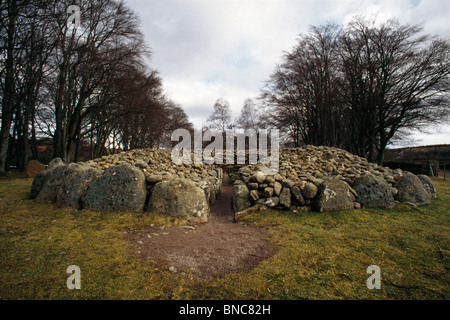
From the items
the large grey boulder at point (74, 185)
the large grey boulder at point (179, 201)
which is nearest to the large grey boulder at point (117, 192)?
the large grey boulder at point (74, 185)

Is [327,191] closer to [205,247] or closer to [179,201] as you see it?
[205,247]

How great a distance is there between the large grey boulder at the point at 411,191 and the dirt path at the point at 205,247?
16.8 feet

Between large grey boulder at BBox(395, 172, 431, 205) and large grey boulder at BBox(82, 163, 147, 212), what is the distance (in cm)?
773

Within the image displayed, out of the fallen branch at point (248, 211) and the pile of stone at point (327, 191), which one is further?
the pile of stone at point (327, 191)

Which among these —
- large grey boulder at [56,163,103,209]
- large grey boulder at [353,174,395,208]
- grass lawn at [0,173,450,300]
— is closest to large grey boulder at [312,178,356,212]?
large grey boulder at [353,174,395,208]

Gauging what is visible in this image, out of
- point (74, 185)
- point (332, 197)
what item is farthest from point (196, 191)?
point (332, 197)

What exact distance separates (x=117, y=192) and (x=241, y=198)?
11.0ft

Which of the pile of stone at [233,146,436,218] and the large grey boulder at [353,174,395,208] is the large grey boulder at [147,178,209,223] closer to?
the pile of stone at [233,146,436,218]

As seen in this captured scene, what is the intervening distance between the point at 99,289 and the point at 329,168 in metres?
7.80

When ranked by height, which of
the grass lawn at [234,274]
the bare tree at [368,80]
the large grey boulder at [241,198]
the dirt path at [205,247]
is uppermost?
the bare tree at [368,80]

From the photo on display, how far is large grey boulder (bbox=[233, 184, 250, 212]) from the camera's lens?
5.71 meters

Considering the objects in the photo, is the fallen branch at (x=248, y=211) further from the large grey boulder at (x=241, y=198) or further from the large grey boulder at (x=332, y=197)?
the large grey boulder at (x=332, y=197)

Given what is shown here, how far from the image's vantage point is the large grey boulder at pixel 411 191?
19.3 ft

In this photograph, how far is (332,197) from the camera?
525cm
